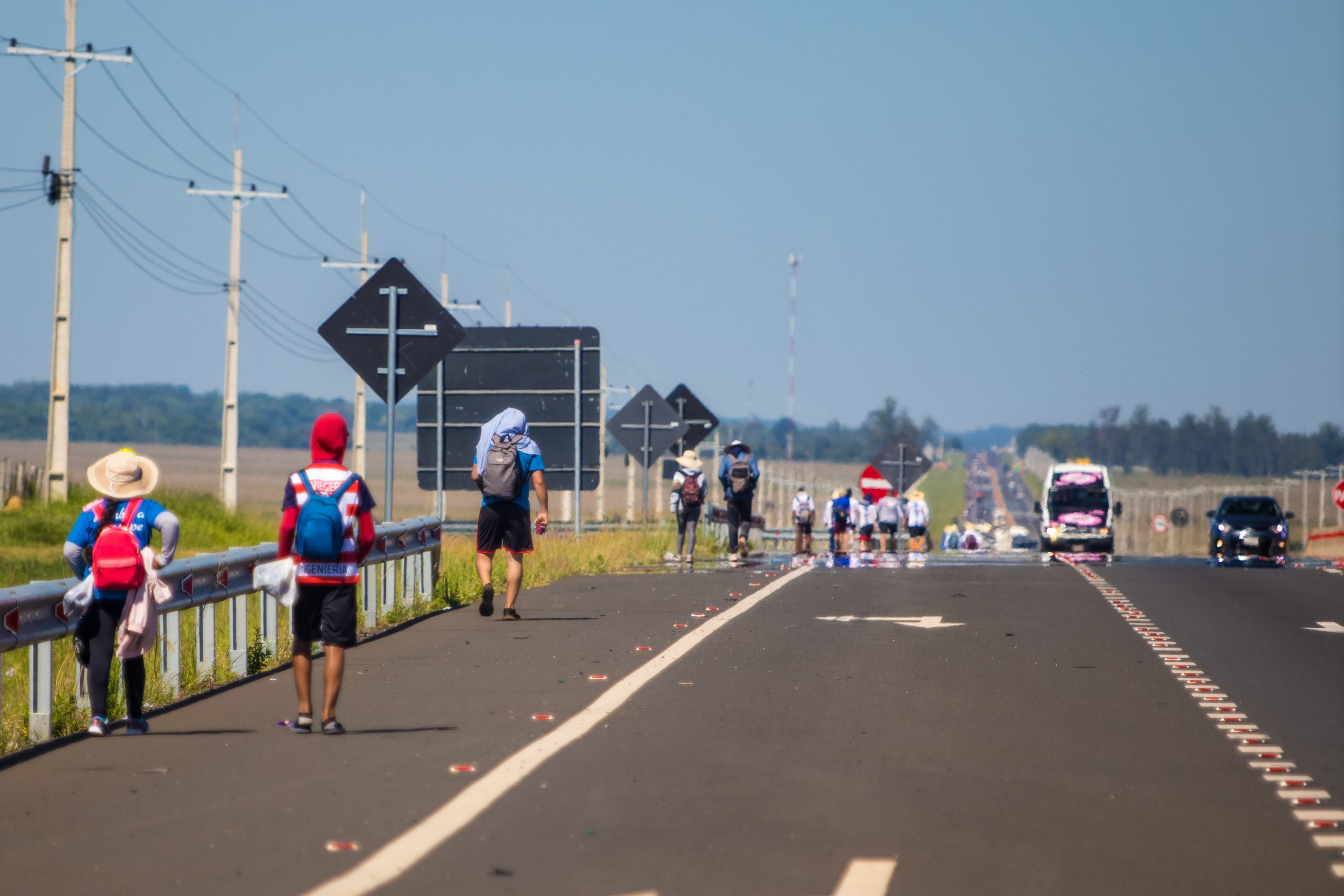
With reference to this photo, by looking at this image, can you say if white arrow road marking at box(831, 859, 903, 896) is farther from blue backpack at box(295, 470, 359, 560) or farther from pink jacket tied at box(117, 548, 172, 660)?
pink jacket tied at box(117, 548, 172, 660)

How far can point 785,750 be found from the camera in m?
8.88

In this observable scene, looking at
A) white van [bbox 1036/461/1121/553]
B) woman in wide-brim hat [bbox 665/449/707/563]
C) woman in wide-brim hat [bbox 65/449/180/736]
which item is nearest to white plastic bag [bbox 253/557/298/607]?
woman in wide-brim hat [bbox 65/449/180/736]

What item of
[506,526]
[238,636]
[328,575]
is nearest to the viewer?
[328,575]

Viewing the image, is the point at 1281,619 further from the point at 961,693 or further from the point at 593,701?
the point at 593,701

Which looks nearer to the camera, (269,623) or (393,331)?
(269,623)

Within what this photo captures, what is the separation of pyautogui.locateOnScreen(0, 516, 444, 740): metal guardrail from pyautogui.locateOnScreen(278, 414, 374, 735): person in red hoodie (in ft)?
4.02

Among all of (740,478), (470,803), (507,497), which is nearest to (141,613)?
(470,803)

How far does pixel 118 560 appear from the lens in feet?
30.8

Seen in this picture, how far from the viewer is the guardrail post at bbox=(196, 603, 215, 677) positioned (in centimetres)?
1154

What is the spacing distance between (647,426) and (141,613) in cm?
2283

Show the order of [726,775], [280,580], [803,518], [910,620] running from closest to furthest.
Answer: [726,775] < [280,580] < [910,620] < [803,518]

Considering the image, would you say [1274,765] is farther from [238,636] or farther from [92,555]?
[238,636]

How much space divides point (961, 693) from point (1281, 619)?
7.14 m

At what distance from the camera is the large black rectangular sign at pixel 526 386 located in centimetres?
2544
